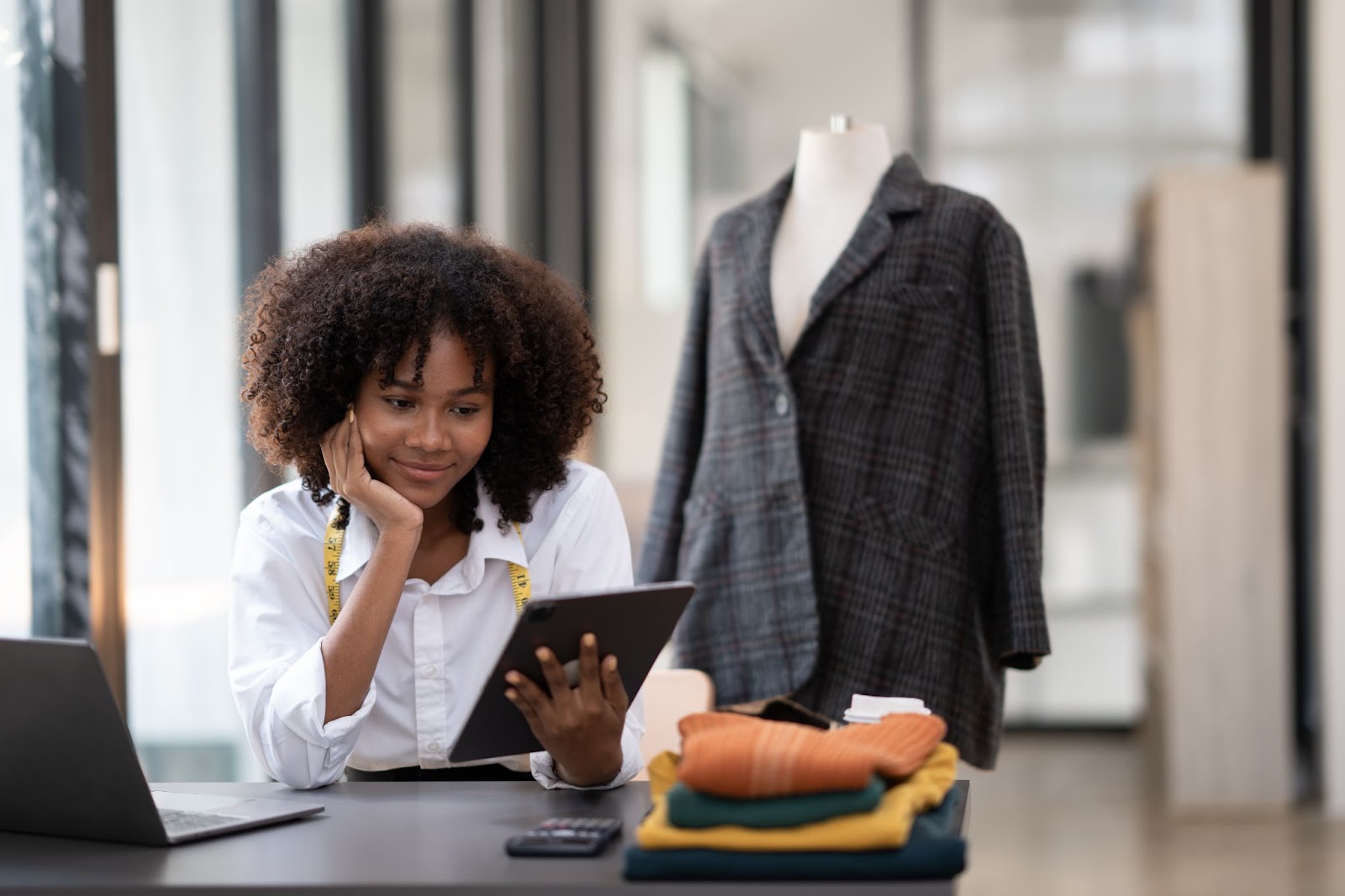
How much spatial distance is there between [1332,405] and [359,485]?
351cm

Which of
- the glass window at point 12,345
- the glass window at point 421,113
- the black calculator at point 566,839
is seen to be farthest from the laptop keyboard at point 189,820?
the glass window at point 421,113

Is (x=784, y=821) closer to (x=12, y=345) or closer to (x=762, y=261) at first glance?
(x=762, y=261)

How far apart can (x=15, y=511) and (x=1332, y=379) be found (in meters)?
3.51

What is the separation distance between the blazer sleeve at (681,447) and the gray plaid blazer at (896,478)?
0.15 metres

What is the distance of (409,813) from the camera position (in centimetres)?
142

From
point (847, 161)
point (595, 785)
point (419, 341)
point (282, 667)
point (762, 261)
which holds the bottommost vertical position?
point (595, 785)

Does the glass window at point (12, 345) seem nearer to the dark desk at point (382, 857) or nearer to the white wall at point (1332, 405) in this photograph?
the dark desk at point (382, 857)

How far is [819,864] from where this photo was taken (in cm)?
113

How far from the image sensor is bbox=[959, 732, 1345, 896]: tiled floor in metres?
3.69

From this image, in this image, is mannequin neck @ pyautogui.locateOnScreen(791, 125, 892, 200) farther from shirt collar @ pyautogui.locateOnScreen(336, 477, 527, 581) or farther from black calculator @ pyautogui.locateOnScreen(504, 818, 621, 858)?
black calculator @ pyautogui.locateOnScreen(504, 818, 621, 858)

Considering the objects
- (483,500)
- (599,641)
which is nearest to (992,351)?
(483,500)

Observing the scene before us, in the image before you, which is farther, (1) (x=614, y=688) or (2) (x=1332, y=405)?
(2) (x=1332, y=405)

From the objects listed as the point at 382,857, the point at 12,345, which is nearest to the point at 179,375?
the point at 12,345

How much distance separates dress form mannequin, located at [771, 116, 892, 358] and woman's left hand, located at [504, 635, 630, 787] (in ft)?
3.22
